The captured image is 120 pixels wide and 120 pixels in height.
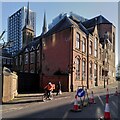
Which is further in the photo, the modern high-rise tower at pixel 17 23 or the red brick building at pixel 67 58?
the modern high-rise tower at pixel 17 23

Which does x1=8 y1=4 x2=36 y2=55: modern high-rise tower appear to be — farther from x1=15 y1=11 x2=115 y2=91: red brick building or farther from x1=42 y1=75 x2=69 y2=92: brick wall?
x1=42 y1=75 x2=69 y2=92: brick wall

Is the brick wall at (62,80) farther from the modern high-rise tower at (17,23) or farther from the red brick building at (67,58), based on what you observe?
the modern high-rise tower at (17,23)

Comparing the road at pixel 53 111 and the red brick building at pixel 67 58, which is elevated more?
the red brick building at pixel 67 58

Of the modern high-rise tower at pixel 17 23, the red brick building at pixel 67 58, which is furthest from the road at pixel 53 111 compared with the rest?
the modern high-rise tower at pixel 17 23

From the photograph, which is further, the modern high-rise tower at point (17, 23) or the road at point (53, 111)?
the modern high-rise tower at point (17, 23)

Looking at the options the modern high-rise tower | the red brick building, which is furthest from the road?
the modern high-rise tower

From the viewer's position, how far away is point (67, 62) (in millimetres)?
34531

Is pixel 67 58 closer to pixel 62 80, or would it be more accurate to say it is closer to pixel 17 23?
pixel 62 80

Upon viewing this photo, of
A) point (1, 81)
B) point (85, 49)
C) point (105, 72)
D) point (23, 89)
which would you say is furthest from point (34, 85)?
point (105, 72)

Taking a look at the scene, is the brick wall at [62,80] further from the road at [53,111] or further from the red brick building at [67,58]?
the road at [53,111]

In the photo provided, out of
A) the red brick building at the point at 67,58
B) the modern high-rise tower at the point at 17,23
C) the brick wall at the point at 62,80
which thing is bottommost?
the brick wall at the point at 62,80

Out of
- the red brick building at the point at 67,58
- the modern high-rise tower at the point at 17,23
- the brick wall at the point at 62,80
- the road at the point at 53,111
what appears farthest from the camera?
the modern high-rise tower at the point at 17,23

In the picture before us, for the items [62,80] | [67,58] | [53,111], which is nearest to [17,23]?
[67,58]

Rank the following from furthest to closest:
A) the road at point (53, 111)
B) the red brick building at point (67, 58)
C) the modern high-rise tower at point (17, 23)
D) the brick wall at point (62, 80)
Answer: the modern high-rise tower at point (17, 23), the red brick building at point (67, 58), the brick wall at point (62, 80), the road at point (53, 111)
